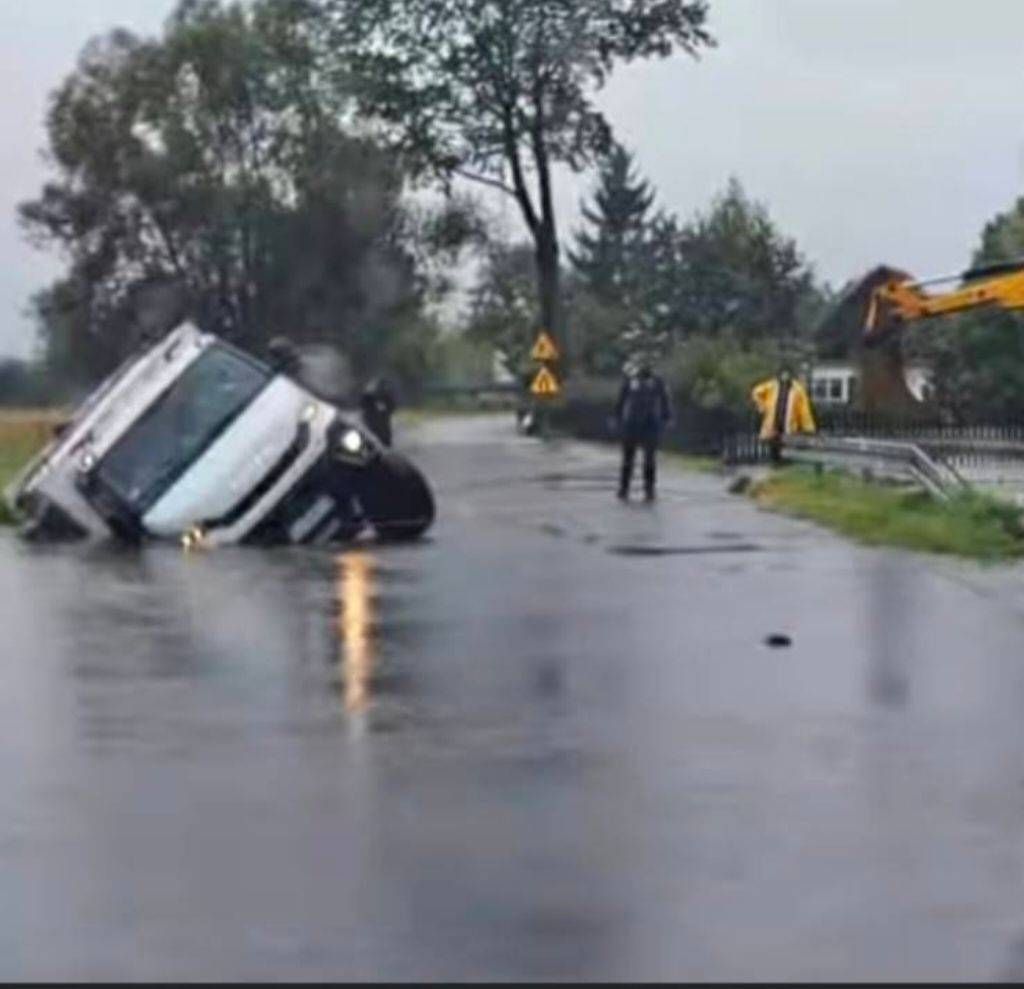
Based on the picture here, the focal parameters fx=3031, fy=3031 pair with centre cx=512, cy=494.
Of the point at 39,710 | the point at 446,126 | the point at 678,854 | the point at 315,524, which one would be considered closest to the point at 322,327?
the point at 446,126

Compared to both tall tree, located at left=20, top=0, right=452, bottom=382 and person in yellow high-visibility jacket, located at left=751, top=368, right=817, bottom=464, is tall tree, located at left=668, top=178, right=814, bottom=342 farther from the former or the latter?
person in yellow high-visibility jacket, located at left=751, top=368, right=817, bottom=464

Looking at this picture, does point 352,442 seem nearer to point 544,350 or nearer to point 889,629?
point 889,629

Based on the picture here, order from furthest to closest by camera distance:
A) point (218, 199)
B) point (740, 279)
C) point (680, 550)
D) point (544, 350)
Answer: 1. point (740, 279)
2. point (218, 199)
3. point (544, 350)
4. point (680, 550)

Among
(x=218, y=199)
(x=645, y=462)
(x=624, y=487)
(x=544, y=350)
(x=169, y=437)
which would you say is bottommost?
(x=624, y=487)

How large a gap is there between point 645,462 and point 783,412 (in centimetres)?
748

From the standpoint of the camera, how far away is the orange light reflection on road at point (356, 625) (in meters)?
14.7

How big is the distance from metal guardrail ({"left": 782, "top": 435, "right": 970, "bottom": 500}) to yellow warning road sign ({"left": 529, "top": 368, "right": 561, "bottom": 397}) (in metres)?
21.1

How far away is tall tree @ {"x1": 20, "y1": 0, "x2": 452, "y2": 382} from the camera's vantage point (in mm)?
54312

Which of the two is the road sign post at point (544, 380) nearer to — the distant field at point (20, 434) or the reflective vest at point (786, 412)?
the distant field at point (20, 434)

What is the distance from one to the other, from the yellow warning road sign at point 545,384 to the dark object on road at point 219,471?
3323 centimetres

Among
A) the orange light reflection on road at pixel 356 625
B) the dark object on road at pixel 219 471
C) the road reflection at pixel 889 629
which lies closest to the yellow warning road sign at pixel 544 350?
the dark object on road at pixel 219 471

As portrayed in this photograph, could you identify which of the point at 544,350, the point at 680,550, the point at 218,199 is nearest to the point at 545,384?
the point at 544,350

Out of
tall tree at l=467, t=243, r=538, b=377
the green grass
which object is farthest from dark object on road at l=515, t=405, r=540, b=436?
the green grass

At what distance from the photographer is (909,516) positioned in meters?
27.4
